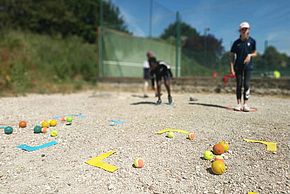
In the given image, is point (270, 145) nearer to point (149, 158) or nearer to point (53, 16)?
point (149, 158)

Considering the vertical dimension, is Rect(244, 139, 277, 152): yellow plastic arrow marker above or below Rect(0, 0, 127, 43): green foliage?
below

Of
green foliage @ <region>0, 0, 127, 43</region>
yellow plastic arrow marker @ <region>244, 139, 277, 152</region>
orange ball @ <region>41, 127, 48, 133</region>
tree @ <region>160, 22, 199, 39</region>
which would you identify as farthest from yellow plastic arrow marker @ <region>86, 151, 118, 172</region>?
green foliage @ <region>0, 0, 127, 43</region>

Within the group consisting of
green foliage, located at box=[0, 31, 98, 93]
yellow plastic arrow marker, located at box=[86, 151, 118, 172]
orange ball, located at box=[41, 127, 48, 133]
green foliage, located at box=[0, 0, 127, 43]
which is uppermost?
green foliage, located at box=[0, 0, 127, 43]

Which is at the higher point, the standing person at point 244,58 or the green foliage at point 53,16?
the green foliage at point 53,16

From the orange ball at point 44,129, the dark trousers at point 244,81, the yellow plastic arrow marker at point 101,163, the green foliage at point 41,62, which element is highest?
the green foliage at point 41,62

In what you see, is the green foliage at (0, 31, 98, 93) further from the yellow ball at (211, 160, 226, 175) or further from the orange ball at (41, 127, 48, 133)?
the yellow ball at (211, 160, 226, 175)

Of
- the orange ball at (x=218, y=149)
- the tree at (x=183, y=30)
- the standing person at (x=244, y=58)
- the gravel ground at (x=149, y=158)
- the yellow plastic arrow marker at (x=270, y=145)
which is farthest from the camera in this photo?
the tree at (x=183, y=30)

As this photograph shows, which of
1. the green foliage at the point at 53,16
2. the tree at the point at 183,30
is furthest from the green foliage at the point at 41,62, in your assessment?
the green foliage at the point at 53,16

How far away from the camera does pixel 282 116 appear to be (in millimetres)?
5094

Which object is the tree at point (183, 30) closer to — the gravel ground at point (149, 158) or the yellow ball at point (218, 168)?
the gravel ground at point (149, 158)

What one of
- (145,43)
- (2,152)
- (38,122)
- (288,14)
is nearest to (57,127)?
(38,122)

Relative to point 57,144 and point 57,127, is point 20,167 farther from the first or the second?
point 57,127

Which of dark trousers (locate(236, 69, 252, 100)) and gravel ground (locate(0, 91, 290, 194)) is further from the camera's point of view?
dark trousers (locate(236, 69, 252, 100))

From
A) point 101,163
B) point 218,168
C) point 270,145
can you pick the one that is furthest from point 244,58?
point 101,163
